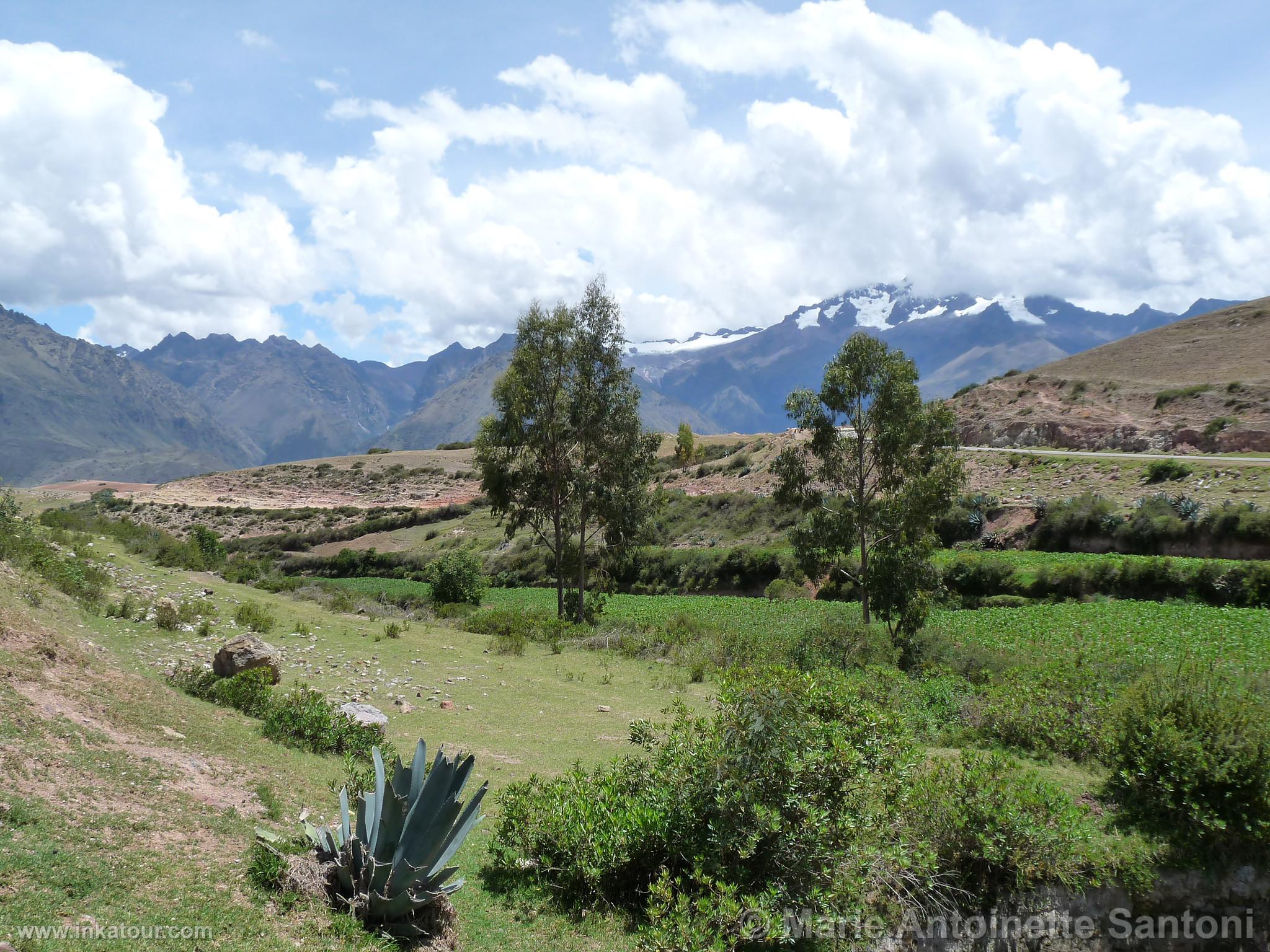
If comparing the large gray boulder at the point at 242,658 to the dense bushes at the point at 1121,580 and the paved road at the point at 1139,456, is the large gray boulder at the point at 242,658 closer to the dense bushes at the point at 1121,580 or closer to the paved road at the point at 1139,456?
the dense bushes at the point at 1121,580

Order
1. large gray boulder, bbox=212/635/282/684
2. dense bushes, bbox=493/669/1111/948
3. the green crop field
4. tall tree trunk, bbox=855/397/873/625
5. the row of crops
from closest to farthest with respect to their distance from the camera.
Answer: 1. dense bushes, bbox=493/669/1111/948
2. large gray boulder, bbox=212/635/282/684
3. the green crop field
4. the row of crops
5. tall tree trunk, bbox=855/397/873/625

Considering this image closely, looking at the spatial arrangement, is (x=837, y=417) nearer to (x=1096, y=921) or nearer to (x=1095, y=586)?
(x=1095, y=586)

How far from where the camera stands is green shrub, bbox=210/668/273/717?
9.62 meters

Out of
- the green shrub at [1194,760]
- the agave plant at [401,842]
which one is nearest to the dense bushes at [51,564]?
the agave plant at [401,842]

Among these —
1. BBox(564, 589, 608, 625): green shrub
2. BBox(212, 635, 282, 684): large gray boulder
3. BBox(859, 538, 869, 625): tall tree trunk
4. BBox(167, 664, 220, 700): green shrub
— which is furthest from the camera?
BBox(564, 589, 608, 625): green shrub

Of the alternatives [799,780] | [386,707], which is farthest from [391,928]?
[386,707]

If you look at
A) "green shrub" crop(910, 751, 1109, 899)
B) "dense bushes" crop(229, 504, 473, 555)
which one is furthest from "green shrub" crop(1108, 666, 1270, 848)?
"dense bushes" crop(229, 504, 473, 555)

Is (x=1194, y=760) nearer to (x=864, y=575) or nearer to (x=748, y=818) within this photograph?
(x=748, y=818)

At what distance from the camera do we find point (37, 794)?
17.9ft

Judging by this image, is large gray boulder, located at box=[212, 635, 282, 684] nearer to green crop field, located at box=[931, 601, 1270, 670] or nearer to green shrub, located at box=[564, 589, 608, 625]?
green shrub, located at box=[564, 589, 608, 625]

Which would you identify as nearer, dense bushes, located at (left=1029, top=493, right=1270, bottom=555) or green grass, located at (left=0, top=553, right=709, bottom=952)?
green grass, located at (left=0, top=553, right=709, bottom=952)

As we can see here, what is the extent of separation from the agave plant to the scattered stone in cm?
379

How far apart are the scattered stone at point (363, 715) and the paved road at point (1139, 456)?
139 feet

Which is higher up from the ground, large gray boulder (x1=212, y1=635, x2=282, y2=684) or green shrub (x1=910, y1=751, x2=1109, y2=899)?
large gray boulder (x1=212, y1=635, x2=282, y2=684)
